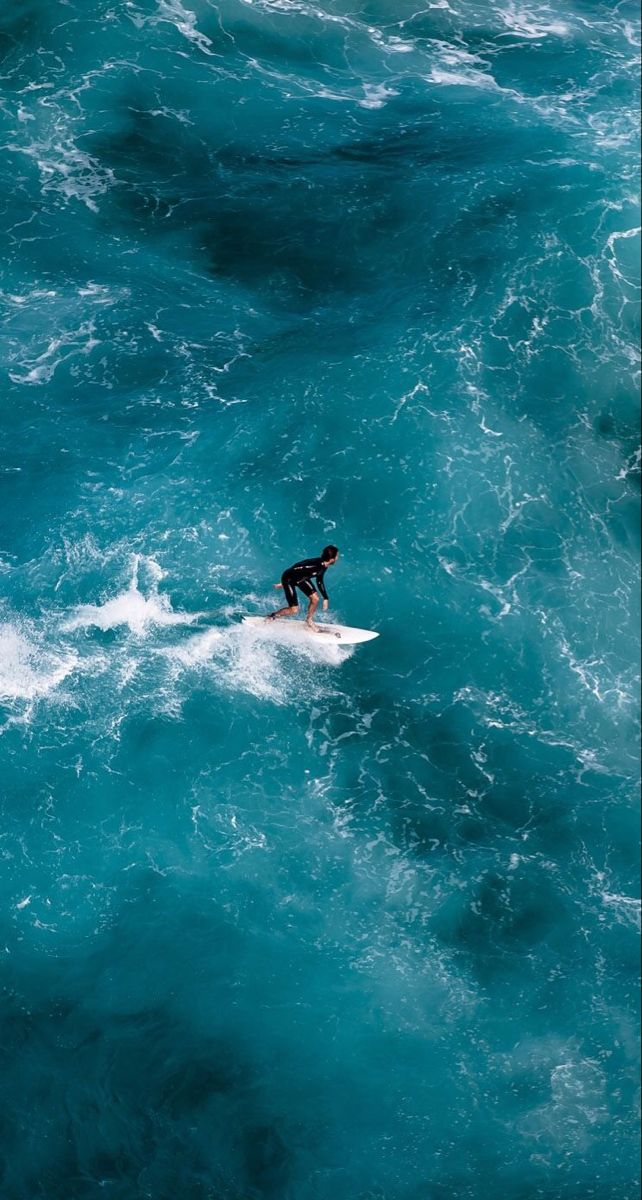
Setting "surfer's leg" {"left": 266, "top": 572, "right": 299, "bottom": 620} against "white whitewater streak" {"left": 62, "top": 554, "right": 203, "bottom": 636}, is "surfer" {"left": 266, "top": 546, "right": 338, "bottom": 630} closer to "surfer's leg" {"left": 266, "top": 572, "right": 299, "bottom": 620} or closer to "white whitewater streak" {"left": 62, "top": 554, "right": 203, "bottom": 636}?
"surfer's leg" {"left": 266, "top": 572, "right": 299, "bottom": 620}

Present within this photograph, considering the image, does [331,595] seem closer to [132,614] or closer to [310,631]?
[310,631]

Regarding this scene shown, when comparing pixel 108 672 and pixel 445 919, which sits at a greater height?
pixel 108 672

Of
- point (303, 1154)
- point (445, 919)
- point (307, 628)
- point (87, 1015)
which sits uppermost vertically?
point (307, 628)

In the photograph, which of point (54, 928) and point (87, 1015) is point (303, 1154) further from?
point (54, 928)

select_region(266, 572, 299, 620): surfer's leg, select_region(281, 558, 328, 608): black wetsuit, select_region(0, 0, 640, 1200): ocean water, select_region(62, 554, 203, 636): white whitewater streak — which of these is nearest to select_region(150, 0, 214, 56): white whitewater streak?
select_region(0, 0, 640, 1200): ocean water

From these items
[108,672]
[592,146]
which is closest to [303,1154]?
[108,672]
